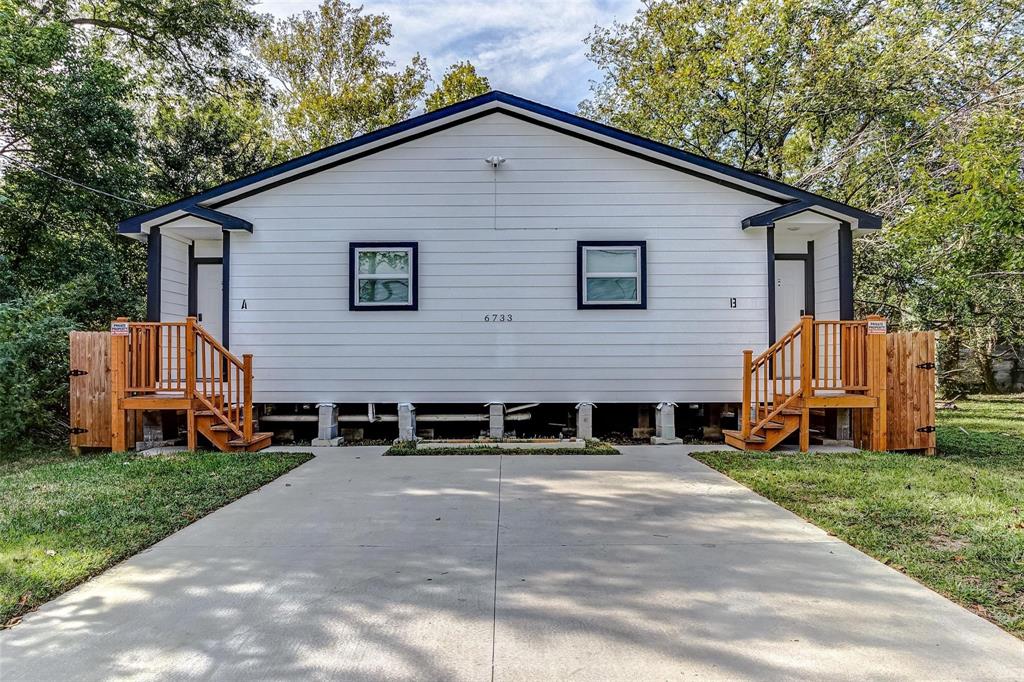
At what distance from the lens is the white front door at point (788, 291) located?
8242 millimetres

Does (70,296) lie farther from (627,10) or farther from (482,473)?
(627,10)

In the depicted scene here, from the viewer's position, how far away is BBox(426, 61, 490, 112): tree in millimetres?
19469

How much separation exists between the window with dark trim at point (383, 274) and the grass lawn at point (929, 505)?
4649mm

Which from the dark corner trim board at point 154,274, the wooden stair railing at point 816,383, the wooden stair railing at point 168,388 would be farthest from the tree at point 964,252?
the dark corner trim board at point 154,274

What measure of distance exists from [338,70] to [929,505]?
2224cm

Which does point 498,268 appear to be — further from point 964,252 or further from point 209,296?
point 964,252

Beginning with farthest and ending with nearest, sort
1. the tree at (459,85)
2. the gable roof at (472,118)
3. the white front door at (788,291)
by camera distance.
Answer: the tree at (459,85), the white front door at (788,291), the gable roof at (472,118)

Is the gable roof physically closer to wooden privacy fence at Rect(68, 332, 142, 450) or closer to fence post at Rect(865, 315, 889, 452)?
wooden privacy fence at Rect(68, 332, 142, 450)

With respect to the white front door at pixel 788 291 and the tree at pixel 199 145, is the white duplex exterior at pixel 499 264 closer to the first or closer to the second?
the white front door at pixel 788 291

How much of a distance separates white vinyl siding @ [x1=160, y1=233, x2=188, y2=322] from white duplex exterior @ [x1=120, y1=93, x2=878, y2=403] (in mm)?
59

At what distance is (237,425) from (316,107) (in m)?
16.4

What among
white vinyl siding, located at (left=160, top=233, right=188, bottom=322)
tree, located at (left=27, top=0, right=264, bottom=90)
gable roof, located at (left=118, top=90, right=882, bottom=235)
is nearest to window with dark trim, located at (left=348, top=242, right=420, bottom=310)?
gable roof, located at (left=118, top=90, right=882, bottom=235)

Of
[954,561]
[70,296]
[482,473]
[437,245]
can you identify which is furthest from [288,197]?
[954,561]

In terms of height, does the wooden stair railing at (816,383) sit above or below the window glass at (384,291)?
below
